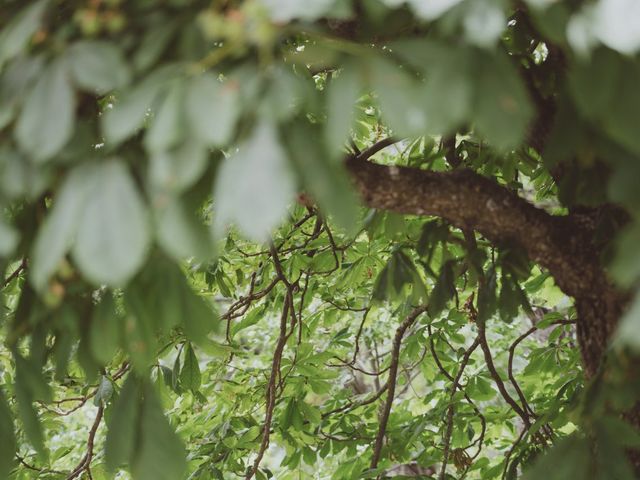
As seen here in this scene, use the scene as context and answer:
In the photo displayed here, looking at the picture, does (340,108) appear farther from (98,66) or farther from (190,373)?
(190,373)

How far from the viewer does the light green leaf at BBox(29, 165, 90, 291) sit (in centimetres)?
49

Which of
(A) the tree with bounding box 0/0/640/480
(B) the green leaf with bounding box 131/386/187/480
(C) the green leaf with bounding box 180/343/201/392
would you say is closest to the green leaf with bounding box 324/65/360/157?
(A) the tree with bounding box 0/0/640/480

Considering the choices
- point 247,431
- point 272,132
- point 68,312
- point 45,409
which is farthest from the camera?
point 45,409

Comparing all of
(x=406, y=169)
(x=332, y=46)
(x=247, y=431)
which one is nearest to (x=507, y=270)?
(x=406, y=169)

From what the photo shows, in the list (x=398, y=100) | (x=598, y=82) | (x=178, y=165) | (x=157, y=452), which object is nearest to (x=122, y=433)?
(x=157, y=452)

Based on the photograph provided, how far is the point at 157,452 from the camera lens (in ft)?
2.27

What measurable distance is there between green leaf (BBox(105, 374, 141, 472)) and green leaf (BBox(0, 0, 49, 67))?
0.39m

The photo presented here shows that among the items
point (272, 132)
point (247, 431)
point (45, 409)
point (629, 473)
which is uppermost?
point (45, 409)

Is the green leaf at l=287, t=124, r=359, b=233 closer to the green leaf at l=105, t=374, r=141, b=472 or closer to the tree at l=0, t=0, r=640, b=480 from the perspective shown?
the tree at l=0, t=0, r=640, b=480

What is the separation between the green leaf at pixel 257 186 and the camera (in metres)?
0.46

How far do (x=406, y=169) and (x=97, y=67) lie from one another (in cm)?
43

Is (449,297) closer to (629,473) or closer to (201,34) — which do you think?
(629,473)

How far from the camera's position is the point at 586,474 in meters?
0.81

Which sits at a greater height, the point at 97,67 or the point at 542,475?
the point at 97,67
